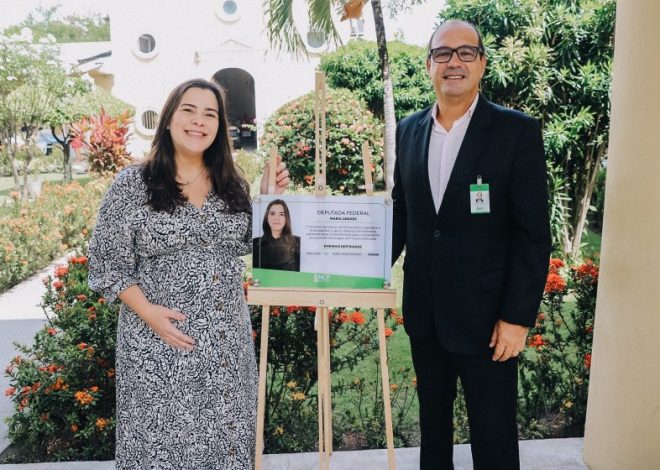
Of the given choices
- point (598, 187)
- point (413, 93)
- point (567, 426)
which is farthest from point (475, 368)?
point (413, 93)

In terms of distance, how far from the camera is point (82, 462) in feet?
11.0

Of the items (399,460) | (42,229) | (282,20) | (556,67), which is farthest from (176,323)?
(42,229)

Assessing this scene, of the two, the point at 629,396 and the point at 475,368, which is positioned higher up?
the point at 475,368

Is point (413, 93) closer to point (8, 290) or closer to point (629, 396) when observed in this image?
point (8, 290)

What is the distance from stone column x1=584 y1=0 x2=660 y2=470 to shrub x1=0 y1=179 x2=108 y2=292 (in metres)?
5.91

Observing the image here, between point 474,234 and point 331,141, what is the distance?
7.86 meters

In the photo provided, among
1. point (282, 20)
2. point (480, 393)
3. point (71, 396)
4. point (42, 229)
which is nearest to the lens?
point (480, 393)

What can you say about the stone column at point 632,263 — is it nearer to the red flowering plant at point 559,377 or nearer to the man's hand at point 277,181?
the red flowering plant at point 559,377

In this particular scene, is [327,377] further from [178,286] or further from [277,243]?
[178,286]

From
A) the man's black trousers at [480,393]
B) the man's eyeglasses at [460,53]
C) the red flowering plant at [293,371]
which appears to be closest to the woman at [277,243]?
the man's black trousers at [480,393]

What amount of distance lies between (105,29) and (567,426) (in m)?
59.9

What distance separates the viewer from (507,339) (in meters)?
2.40

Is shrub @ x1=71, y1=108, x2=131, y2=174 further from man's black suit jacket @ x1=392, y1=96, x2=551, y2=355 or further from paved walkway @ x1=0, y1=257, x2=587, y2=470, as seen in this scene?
man's black suit jacket @ x1=392, y1=96, x2=551, y2=355

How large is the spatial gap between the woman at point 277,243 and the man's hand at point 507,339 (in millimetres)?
836
